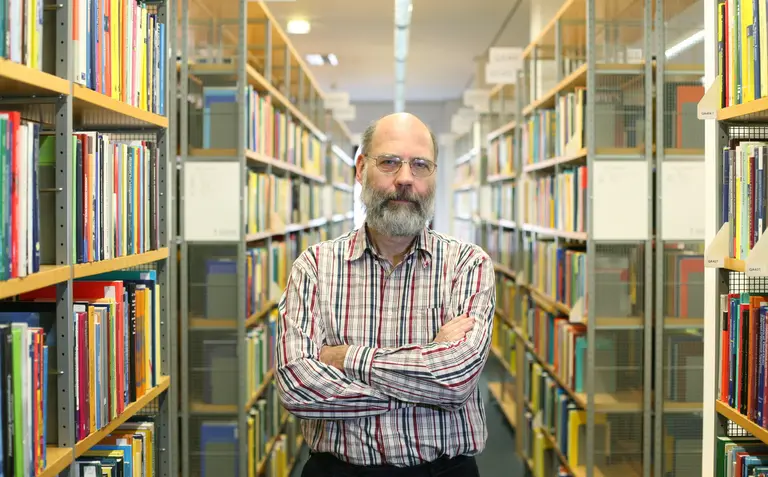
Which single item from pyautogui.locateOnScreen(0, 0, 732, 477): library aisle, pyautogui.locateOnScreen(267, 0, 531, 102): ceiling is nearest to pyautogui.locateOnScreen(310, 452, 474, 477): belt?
pyautogui.locateOnScreen(0, 0, 732, 477): library aisle

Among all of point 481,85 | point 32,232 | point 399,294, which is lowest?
point 399,294

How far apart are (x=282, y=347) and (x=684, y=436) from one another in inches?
90.5

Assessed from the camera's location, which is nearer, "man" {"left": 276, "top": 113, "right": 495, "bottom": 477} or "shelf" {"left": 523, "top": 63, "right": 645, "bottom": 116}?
"man" {"left": 276, "top": 113, "right": 495, "bottom": 477}

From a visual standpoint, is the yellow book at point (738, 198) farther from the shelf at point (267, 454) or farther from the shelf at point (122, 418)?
the shelf at point (267, 454)

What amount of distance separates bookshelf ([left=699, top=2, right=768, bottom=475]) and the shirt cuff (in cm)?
93

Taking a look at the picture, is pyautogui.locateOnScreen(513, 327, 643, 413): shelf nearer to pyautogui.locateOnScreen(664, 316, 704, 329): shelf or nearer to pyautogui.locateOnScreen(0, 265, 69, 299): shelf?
pyautogui.locateOnScreen(664, 316, 704, 329): shelf

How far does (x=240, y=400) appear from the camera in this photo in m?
3.79

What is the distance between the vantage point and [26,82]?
1502 mm

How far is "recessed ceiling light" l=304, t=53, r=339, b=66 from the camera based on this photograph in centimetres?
1054

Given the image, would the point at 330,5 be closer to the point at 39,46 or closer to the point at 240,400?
the point at 240,400

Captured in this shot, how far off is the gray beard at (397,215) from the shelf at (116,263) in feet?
2.22

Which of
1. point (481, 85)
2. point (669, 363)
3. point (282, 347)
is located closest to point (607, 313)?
point (669, 363)

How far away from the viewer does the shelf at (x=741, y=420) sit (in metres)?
1.89

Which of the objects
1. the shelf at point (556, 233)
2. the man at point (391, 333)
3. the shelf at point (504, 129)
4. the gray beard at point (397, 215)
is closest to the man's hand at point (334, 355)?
the man at point (391, 333)
